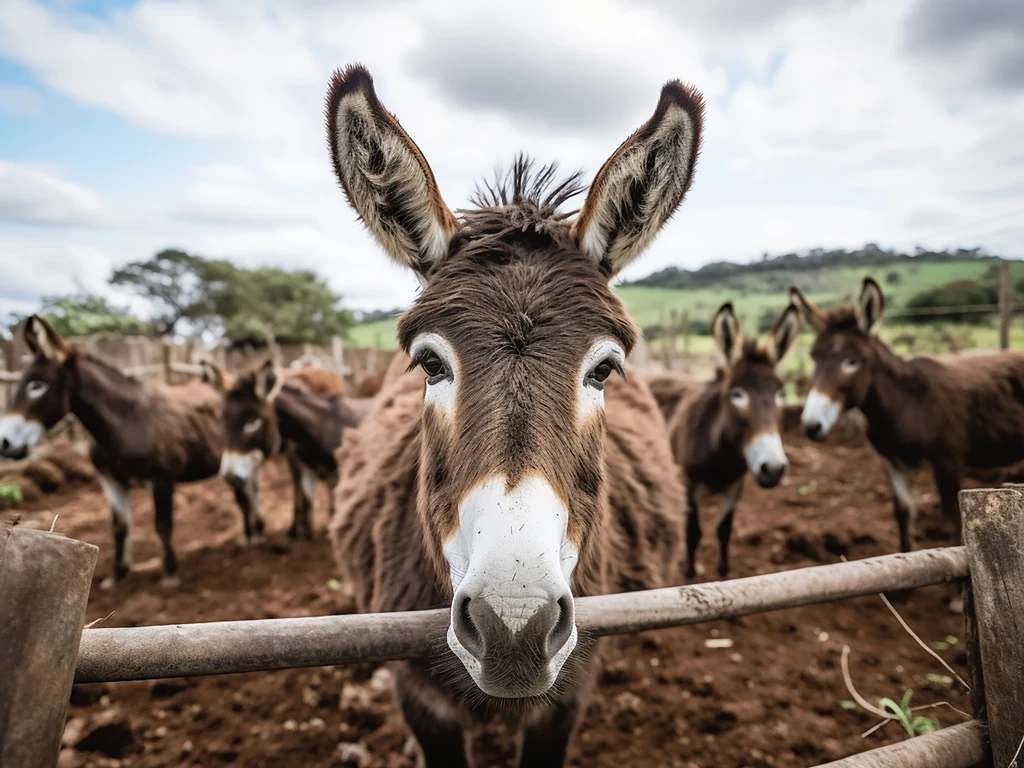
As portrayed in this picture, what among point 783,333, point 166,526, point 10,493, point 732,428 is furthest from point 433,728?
point 10,493

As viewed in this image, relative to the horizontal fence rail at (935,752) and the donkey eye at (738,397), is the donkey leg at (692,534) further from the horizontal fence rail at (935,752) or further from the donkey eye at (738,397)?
the horizontal fence rail at (935,752)

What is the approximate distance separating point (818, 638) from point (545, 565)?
4325 millimetres

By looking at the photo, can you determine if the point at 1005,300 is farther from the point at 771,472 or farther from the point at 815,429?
the point at 771,472

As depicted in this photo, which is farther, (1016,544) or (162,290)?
(162,290)

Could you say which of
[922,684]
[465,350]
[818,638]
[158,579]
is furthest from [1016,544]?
[158,579]

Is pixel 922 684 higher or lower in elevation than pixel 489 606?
lower

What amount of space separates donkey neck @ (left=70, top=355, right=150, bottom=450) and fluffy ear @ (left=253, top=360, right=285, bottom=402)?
4.12 ft

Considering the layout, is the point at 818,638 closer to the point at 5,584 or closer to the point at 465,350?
the point at 465,350

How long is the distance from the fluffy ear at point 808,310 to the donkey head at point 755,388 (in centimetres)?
9

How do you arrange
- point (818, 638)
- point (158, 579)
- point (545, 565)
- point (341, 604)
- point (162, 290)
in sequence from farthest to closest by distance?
point (162, 290), point (158, 579), point (341, 604), point (818, 638), point (545, 565)

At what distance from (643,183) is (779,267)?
49.9m

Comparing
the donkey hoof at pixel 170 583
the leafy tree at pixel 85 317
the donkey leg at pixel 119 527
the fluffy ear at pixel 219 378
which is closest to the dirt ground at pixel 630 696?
the donkey hoof at pixel 170 583

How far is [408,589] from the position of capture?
223 cm

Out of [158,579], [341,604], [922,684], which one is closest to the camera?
[922,684]
